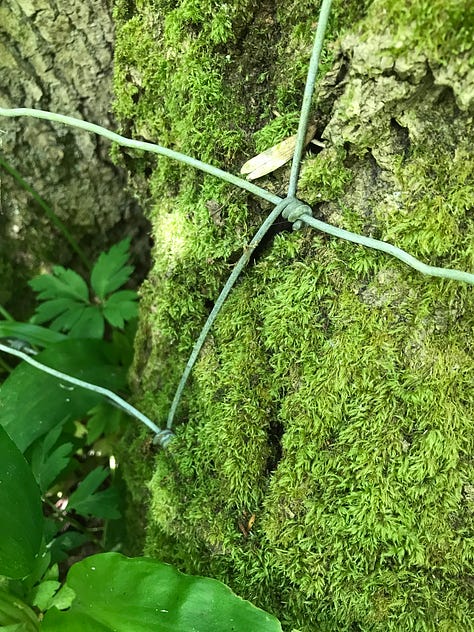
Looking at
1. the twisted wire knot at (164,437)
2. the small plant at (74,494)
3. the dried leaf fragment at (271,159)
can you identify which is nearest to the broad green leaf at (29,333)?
the small plant at (74,494)

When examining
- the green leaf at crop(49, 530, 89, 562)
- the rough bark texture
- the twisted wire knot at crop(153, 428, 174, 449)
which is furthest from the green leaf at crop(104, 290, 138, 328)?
the green leaf at crop(49, 530, 89, 562)

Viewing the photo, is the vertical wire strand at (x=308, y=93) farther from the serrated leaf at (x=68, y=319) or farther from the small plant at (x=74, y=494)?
the serrated leaf at (x=68, y=319)

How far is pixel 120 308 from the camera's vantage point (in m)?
1.48

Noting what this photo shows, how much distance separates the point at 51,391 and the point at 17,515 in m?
0.39

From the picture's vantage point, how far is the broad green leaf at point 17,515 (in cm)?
95

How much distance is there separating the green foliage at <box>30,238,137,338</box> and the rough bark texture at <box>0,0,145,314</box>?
184 mm

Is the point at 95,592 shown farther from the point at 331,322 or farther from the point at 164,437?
the point at 331,322

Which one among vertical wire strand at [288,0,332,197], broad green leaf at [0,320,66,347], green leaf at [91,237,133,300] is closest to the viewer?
vertical wire strand at [288,0,332,197]

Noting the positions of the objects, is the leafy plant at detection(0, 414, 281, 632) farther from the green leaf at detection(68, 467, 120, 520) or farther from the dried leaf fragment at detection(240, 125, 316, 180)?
the dried leaf fragment at detection(240, 125, 316, 180)

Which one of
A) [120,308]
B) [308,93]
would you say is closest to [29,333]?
[120,308]

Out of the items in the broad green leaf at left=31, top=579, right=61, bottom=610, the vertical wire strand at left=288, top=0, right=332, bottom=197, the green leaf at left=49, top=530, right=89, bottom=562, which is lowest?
the green leaf at left=49, top=530, right=89, bottom=562

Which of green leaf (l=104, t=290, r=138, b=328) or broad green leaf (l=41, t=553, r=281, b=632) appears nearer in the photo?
broad green leaf (l=41, t=553, r=281, b=632)

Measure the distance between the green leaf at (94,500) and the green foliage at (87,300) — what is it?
0.38m

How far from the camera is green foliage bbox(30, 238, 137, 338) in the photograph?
1.48m
